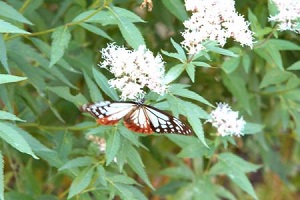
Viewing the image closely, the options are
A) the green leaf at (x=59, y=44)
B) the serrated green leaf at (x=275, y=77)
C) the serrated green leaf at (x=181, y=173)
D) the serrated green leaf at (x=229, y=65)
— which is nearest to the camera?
the green leaf at (x=59, y=44)

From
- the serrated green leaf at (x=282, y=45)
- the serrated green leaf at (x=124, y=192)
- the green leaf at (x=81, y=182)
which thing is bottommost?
the serrated green leaf at (x=124, y=192)

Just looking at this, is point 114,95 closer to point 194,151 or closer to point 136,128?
point 136,128

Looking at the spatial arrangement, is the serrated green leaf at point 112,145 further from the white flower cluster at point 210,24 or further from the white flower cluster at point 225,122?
the white flower cluster at point 225,122

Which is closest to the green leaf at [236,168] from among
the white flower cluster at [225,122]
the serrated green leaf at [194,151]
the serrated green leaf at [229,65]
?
the serrated green leaf at [194,151]

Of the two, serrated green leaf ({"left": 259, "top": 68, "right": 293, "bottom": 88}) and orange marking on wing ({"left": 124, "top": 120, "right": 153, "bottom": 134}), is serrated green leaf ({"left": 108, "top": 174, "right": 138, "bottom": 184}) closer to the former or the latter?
orange marking on wing ({"left": 124, "top": 120, "right": 153, "bottom": 134})

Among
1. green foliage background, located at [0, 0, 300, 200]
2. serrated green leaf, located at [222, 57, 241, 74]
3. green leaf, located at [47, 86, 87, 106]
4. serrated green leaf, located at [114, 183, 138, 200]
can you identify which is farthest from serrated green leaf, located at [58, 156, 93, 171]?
serrated green leaf, located at [222, 57, 241, 74]

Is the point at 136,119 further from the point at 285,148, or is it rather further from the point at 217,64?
the point at 285,148
